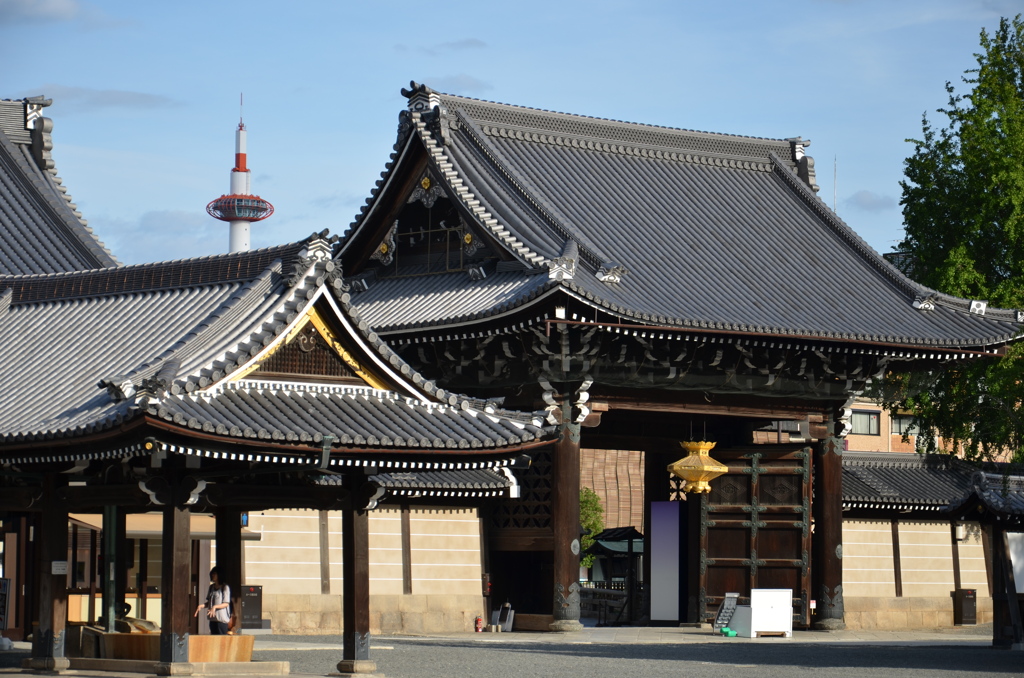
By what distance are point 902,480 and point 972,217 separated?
22.3 ft

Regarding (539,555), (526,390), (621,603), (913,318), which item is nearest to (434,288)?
(526,390)

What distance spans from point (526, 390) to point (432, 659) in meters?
9.38

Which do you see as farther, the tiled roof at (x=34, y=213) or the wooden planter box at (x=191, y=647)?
the tiled roof at (x=34, y=213)

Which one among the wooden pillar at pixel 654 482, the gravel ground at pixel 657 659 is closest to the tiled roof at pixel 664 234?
the wooden pillar at pixel 654 482

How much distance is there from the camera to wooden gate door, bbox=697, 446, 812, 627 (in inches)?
1455

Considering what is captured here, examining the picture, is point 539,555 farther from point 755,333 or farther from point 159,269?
point 159,269

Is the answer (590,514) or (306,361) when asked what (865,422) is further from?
(306,361)

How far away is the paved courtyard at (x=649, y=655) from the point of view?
24375 millimetres

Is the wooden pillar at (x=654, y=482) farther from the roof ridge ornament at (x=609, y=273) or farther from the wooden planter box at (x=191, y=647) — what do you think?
the wooden planter box at (x=191, y=647)

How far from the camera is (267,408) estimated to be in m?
21.4

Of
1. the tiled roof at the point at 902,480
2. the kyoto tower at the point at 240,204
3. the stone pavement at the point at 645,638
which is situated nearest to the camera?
the stone pavement at the point at 645,638

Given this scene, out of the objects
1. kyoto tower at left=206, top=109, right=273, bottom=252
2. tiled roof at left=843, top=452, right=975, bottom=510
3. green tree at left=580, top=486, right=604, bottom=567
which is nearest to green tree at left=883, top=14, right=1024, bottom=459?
tiled roof at left=843, top=452, right=975, bottom=510

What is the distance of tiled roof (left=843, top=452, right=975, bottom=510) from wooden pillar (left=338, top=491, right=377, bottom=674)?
1883 centimetres

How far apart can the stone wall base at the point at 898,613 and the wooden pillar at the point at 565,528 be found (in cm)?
836
